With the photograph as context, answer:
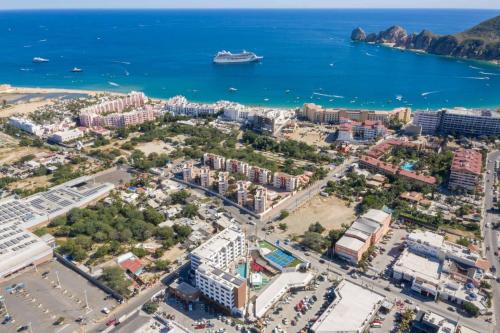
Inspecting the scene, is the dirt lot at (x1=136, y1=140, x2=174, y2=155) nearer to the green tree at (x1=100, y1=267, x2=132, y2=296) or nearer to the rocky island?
the green tree at (x1=100, y1=267, x2=132, y2=296)

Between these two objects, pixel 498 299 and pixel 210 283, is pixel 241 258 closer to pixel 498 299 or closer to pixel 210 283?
pixel 210 283

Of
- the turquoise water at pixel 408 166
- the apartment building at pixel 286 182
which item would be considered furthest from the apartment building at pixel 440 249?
the turquoise water at pixel 408 166

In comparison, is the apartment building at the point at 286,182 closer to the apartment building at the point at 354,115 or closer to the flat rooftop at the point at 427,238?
the flat rooftop at the point at 427,238

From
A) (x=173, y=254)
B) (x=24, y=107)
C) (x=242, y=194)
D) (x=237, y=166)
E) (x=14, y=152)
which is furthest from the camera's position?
(x=24, y=107)

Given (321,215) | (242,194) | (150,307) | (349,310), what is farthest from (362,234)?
(150,307)

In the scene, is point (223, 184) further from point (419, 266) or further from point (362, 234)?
point (419, 266)

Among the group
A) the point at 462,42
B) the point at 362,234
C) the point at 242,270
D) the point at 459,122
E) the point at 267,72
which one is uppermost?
the point at 462,42

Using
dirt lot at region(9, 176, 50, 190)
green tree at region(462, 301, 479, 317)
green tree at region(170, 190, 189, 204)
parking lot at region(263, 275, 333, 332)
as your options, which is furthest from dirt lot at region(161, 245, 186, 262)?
green tree at region(462, 301, 479, 317)
